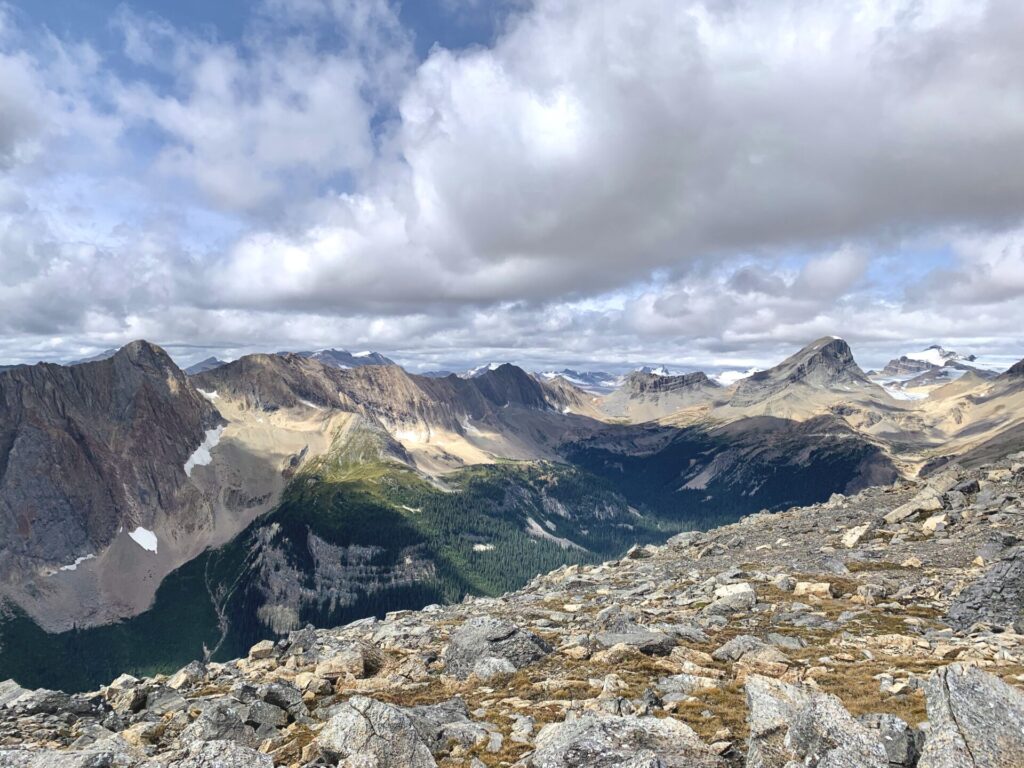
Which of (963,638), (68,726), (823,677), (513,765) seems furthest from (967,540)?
(68,726)

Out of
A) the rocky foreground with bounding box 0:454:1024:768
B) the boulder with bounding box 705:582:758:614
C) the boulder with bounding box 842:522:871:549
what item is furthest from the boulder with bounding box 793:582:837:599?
the boulder with bounding box 842:522:871:549

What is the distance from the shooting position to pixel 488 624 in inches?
1340

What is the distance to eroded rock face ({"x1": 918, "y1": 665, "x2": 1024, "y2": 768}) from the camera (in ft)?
48.5

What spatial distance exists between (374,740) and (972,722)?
18675 millimetres

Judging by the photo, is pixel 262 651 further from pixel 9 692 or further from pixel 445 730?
pixel 445 730

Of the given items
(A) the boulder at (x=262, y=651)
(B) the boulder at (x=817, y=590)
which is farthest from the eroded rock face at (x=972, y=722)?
(A) the boulder at (x=262, y=651)

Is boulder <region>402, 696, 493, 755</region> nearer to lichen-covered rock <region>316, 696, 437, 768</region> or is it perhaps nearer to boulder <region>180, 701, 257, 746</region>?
lichen-covered rock <region>316, 696, 437, 768</region>

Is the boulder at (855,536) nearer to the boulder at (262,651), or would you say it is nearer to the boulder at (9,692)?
the boulder at (262,651)

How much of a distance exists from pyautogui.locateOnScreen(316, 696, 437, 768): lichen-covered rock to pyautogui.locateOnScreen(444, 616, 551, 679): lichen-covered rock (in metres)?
11.2

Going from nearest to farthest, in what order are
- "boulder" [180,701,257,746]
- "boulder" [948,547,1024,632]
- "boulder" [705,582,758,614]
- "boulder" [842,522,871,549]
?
"boulder" [180,701,257,746] < "boulder" [948,547,1024,632] < "boulder" [705,582,758,614] < "boulder" [842,522,871,549]

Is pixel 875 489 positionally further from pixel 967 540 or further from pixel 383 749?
pixel 383 749

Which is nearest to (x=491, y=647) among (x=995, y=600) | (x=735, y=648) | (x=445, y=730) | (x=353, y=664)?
(x=353, y=664)

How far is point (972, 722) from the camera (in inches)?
620

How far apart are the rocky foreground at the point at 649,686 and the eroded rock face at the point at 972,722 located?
5cm
